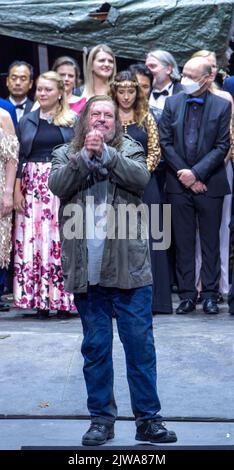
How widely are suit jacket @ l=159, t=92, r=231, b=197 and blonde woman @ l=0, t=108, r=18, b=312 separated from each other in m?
1.30

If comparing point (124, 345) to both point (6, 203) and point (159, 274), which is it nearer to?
point (159, 274)

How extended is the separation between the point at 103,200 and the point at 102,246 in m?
0.26

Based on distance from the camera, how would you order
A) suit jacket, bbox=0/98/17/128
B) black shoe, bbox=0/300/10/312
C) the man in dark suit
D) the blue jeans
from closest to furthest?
the blue jeans < suit jacket, bbox=0/98/17/128 < black shoe, bbox=0/300/10/312 < the man in dark suit

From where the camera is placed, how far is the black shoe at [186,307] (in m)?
9.83

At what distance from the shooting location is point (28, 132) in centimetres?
974

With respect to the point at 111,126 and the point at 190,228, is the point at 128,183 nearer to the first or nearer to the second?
the point at 111,126

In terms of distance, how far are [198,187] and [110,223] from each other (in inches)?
135

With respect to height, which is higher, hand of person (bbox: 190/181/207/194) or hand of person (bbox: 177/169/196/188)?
hand of person (bbox: 177/169/196/188)

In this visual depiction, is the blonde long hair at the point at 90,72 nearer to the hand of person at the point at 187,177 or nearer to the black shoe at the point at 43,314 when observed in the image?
the hand of person at the point at 187,177

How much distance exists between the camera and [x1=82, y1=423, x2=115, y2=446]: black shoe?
6.47 metres

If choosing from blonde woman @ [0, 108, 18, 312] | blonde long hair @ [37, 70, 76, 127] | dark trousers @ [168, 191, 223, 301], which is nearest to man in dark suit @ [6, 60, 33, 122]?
blonde woman @ [0, 108, 18, 312]

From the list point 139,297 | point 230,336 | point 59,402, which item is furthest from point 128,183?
point 230,336

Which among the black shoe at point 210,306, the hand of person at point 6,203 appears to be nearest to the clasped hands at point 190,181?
the black shoe at point 210,306

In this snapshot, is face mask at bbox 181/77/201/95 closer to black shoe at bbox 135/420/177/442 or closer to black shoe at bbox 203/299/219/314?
black shoe at bbox 203/299/219/314
